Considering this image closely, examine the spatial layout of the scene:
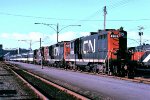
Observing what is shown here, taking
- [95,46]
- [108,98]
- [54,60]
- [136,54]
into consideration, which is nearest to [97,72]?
[95,46]

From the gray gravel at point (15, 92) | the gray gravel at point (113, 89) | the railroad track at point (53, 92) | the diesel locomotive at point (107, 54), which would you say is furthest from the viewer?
the diesel locomotive at point (107, 54)

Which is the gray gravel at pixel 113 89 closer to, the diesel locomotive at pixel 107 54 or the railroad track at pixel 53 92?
the railroad track at pixel 53 92

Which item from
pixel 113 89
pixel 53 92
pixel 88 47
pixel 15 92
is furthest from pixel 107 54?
pixel 15 92

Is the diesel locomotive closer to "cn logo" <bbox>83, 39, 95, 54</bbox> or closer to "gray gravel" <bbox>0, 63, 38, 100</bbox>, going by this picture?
"cn logo" <bbox>83, 39, 95, 54</bbox>

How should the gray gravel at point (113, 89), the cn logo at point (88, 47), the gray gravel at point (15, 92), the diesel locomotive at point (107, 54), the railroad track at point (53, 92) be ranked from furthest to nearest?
1. the cn logo at point (88, 47)
2. the diesel locomotive at point (107, 54)
3. the gray gravel at point (113, 89)
4. the gray gravel at point (15, 92)
5. the railroad track at point (53, 92)

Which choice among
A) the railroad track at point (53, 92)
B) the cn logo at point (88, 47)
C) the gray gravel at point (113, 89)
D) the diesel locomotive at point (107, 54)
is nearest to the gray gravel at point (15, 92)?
the railroad track at point (53, 92)

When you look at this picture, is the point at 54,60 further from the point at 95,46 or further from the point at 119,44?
the point at 119,44

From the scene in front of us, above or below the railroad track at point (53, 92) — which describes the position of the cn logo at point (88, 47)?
above

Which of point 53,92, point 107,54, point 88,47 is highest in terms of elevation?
point 88,47

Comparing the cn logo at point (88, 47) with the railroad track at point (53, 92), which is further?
the cn logo at point (88, 47)

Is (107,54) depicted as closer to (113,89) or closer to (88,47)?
(88,47)

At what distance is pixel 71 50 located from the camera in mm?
47875

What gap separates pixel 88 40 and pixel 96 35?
3273mm

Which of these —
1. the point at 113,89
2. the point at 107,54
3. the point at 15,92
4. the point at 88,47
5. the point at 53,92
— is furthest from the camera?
the point at 88,47
